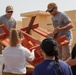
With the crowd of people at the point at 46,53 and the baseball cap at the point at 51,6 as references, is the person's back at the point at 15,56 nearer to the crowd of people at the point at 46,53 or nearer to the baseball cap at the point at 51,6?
the crowd of people at the point at 46,53

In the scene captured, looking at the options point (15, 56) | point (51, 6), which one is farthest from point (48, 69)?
point (51, 6)

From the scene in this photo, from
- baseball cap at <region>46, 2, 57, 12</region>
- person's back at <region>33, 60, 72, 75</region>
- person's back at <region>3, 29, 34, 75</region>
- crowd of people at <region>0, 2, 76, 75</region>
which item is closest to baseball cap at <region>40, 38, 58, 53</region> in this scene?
crowd of people at <region>0, 2, 76, 75</region>

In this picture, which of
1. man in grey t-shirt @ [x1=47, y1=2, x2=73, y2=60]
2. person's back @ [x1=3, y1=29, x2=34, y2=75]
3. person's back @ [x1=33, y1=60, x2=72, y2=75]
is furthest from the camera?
man in grey t-shirt @ [x1=47, y1=2, x2=73, y2=60]

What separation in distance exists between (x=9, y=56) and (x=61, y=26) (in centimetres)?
137

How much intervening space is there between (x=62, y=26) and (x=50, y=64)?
8.00 ft

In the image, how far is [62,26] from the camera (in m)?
5.28

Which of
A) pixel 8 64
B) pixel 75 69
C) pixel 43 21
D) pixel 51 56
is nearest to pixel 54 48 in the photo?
pixel 51 56

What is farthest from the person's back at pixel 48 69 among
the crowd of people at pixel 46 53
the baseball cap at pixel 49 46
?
the baseball cap at pixel 49 46

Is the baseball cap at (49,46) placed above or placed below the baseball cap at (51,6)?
below

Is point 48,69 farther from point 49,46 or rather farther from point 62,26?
point 62,26

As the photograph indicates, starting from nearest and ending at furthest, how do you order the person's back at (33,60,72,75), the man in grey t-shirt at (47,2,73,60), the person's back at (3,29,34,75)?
the person's back at (33,60,72,75)
the person's back at (3,29,34,75)
the man in grey t-shirt at (47,2,73,60)

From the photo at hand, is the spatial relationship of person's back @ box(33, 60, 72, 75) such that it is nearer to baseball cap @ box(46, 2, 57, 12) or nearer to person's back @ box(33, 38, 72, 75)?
person's back @ box(33, 38, 72, 75)

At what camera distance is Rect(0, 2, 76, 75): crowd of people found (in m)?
2.92

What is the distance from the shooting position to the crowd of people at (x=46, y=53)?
292cm
